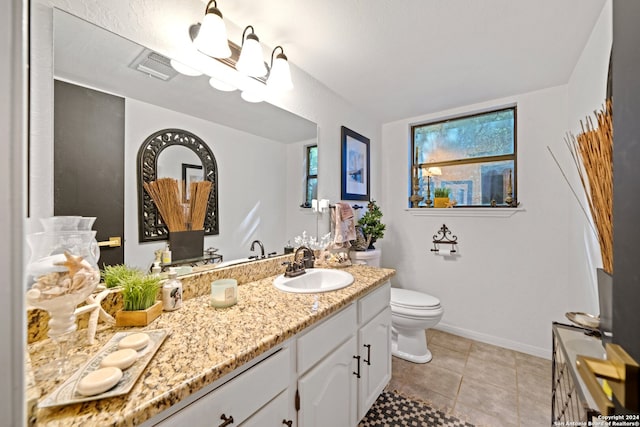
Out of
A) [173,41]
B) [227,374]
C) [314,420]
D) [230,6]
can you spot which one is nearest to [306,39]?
[230,6]

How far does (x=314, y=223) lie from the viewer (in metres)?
1.95

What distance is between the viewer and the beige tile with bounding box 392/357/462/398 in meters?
1.79

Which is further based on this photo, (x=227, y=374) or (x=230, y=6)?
(x=230, y=6)

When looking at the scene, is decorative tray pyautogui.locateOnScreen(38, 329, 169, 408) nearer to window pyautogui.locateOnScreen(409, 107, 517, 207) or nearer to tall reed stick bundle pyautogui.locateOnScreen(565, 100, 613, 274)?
tall reed stick bundle pyautogui.locateOnScreen(565, 100, 613, 274)

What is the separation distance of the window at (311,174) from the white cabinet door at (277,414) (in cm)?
121

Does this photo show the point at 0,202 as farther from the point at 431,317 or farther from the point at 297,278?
the point at 431,317

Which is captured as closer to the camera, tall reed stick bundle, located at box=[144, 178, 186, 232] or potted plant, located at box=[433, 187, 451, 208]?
tall reed stick bundle, located at box=[144, 178, 186, 232]

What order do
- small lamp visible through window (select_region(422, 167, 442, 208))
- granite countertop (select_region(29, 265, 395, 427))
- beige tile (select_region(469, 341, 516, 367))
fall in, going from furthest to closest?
small lamp visible through window (select_region(422, 167, 442, 208)) → beige tile (select_region(469, 341, 516, 367)) → granite countertop (select_region(29, 265, 395, 427))

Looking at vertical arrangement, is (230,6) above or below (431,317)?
above

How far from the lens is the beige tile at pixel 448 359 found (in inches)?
79.7

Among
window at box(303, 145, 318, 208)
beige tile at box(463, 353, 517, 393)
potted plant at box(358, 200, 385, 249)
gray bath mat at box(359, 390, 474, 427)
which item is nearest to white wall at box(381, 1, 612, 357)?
beige tile at box(463, 353, 517, 393)

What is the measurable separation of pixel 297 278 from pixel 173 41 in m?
1.36

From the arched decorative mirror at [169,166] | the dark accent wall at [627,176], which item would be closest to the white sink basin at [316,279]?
the arched decorative mirror at [169,166]

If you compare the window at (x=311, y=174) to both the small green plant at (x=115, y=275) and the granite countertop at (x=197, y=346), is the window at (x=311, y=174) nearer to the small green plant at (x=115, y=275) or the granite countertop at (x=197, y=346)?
the granite countertop at (x=197, y=346)
